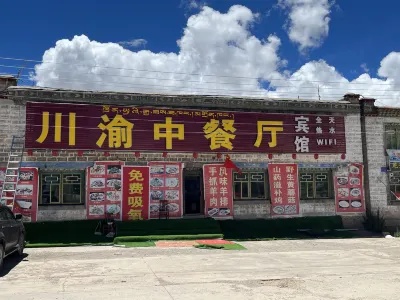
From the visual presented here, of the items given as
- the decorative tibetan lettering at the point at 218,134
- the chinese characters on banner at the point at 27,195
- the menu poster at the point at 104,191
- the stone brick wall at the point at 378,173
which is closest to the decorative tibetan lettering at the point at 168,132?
the decorative tibetan lettering at the point at 218,134

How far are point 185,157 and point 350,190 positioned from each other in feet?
27.6

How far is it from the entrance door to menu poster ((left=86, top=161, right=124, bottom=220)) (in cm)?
318

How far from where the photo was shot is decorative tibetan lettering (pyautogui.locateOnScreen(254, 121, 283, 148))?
19484 mm

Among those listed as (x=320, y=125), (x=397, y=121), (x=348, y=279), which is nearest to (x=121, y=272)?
(x=348, y=279)

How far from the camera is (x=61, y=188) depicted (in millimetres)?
17391

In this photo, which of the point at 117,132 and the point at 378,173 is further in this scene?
the point at 378,173

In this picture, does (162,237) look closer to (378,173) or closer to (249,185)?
(249,185)

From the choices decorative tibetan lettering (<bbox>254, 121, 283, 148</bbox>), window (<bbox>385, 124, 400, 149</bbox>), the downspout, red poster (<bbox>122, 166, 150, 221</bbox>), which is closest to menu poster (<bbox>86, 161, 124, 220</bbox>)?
red poster (<bbox>122, 166, 150, 221</bbox>)

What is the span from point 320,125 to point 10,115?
46.7 ft

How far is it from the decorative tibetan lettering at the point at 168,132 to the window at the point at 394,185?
10.8 meters

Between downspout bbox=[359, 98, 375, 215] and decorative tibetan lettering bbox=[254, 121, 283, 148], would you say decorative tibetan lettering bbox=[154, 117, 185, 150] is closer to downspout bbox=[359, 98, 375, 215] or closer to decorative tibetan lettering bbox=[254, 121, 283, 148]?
decorative tibetan lettering bbox=[254, 121, 283, 148]

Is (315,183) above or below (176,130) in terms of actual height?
below

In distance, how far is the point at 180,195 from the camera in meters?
18.3

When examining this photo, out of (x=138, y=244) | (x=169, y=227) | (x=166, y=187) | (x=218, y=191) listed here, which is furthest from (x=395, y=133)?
(x=138, y=244)
